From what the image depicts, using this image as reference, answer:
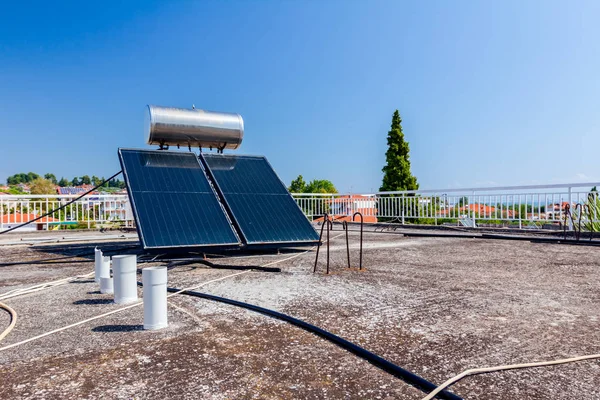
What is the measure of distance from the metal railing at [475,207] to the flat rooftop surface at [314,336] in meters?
5.01

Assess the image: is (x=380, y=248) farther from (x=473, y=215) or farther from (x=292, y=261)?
(x=473, y=215)

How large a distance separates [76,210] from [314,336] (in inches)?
420

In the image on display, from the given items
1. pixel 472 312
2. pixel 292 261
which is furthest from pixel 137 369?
pixel 292 261

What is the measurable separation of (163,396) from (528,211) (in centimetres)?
950

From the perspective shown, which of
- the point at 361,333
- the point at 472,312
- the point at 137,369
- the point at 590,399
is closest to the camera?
the point at 590,399

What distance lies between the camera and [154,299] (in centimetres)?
236

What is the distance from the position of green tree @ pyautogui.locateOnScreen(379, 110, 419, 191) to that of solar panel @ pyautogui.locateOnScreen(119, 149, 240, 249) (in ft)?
58.7

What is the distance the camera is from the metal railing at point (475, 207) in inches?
328

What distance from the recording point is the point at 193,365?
186 centimetres

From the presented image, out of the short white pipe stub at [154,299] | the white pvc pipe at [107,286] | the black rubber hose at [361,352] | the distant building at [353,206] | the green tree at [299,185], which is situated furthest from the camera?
the green tree at [299,185]

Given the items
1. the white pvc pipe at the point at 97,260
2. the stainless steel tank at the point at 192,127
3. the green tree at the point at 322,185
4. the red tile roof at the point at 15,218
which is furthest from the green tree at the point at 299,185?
the white pvc pipe at the point at 97,260

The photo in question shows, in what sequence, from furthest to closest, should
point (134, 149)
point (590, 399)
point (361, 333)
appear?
point (134, 149)
point (361, 333)
point (590, 399)

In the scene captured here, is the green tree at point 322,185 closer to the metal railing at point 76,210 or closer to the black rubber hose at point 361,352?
the metal railing at point 76,210

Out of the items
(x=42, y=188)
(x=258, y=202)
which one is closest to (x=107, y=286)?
(x=258, y=202)
